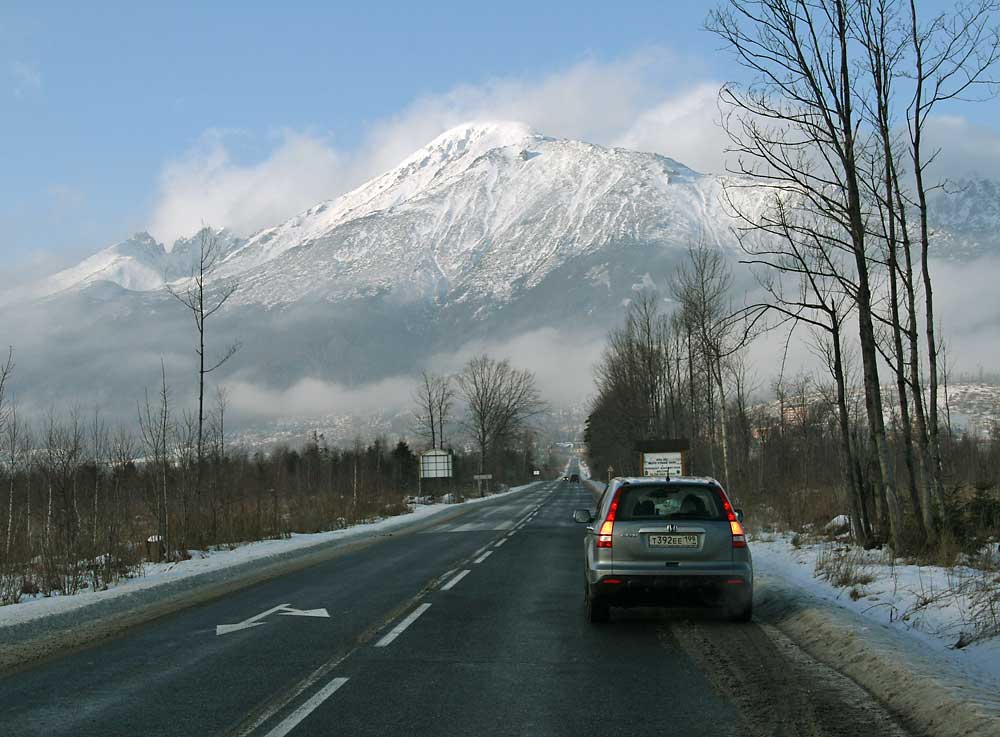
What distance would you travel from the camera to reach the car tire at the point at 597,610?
10.0 meters

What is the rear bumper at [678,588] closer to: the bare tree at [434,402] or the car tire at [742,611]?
the car tire at [742,611]

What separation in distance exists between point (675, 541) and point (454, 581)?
5.76 m

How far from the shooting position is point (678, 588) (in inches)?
385

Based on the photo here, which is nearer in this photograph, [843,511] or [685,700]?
[685,700]

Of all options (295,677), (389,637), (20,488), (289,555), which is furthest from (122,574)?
(295,677)

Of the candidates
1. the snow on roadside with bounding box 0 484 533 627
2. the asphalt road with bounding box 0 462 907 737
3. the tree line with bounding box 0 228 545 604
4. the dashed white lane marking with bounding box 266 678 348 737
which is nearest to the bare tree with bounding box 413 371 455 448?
the tree line with bounding box 0 228 545 604

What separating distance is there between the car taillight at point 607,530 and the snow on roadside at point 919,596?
9.13 ft

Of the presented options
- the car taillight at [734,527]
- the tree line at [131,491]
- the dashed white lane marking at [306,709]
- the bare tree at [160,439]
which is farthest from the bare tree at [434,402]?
the dashed white lane marking at [306,709]

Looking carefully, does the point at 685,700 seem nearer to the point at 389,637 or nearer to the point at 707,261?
the point at 389,637

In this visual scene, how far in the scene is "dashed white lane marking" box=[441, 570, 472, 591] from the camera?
13.9 metres

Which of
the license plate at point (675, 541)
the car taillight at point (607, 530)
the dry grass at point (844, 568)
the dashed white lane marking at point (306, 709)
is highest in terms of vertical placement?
the car taillight at point (607, 530)

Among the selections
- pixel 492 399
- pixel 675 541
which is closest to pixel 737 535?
pixel 675 541

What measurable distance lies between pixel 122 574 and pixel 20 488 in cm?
602

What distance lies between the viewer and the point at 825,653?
820cm
